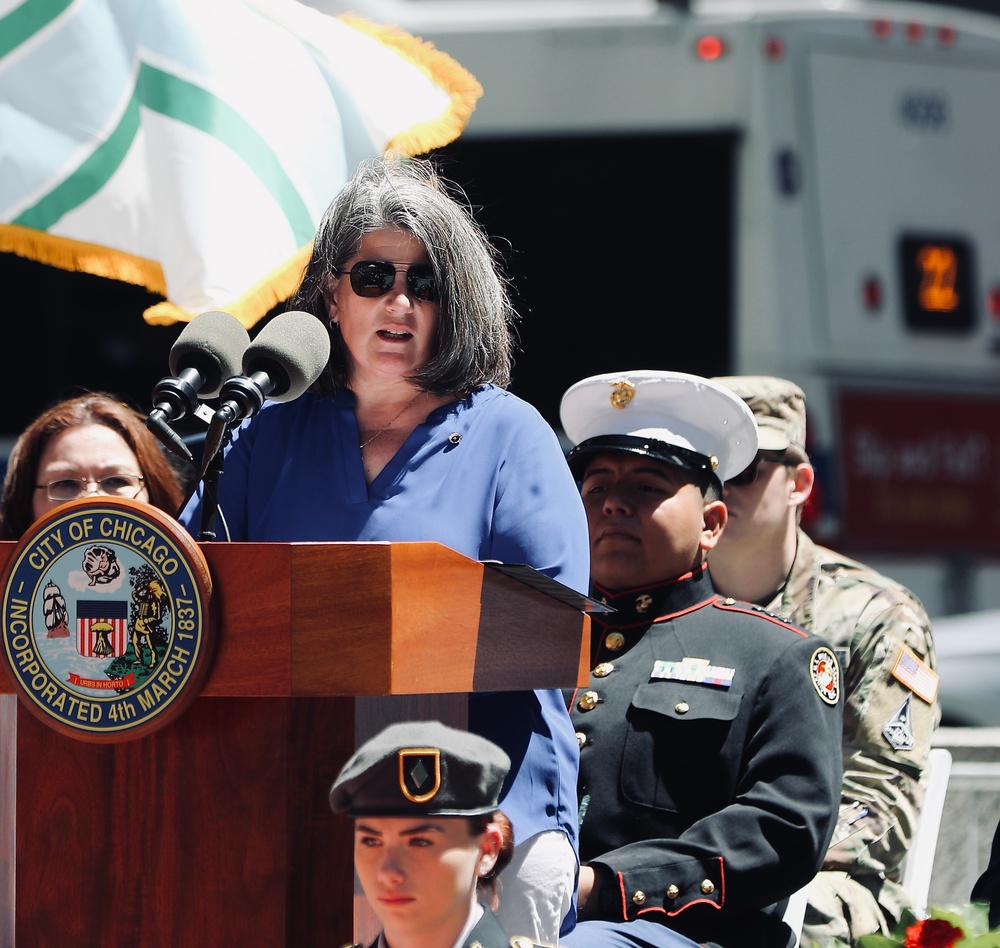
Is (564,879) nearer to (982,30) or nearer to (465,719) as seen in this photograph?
(465,719)

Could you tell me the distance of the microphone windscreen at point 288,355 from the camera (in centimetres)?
241

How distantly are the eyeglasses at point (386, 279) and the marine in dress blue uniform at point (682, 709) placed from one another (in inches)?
28.2

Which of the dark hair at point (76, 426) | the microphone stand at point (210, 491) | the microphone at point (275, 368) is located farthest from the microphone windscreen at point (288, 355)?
the dark hair at point (76, 426)

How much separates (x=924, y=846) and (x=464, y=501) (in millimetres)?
1709

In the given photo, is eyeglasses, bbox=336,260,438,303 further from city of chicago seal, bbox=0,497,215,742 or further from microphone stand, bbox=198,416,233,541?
city of chicago seal, bbox=0,497,215,742

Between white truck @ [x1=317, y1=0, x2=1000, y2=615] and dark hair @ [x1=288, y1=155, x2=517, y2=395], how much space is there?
4.72m

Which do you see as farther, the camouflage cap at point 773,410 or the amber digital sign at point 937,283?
the amber digital sign at point 937,283

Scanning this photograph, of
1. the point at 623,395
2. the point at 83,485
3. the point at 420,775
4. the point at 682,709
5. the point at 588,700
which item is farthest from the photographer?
the point at 83,485

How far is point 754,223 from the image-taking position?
7652mm

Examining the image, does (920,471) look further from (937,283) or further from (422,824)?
(422,824)

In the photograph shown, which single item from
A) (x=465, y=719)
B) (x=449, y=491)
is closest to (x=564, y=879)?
(x=465, y=719)

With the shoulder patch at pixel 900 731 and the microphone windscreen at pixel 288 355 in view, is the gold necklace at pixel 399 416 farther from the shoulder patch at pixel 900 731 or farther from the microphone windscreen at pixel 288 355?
the shoulder patch at pixel 900 731

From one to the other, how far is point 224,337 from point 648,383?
126cm

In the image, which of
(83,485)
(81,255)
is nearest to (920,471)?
(81,255)
